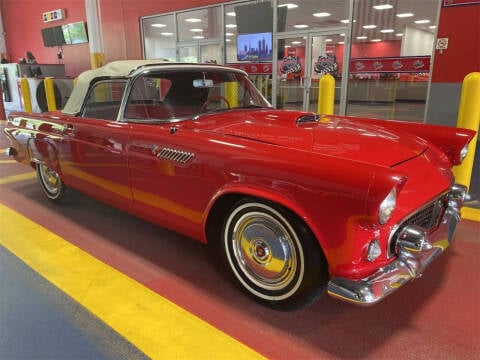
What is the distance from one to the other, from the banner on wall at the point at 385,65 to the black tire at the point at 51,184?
22.8ft

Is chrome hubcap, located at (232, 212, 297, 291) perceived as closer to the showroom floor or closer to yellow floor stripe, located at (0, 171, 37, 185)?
the showroom floor

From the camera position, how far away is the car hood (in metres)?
2.07

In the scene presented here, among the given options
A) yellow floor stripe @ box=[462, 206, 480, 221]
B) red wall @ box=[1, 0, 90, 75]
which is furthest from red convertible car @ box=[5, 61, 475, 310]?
red wall @ box=[1, 0, 90, 75]

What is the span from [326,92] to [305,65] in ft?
15.6

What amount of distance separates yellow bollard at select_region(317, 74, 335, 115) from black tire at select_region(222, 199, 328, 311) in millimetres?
3112

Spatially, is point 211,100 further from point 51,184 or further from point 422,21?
point 422,21

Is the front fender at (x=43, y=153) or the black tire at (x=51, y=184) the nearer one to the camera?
the front fender at (x=43, y=153)

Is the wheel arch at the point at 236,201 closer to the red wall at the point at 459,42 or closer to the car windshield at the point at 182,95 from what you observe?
the car windshield at the point at 182,95

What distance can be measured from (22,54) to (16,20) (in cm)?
147

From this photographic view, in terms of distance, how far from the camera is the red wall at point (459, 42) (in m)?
6.77

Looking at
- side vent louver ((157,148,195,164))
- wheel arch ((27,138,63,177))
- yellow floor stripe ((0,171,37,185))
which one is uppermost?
side vent louver ((157,148,195,164))

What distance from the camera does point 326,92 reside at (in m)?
4.91

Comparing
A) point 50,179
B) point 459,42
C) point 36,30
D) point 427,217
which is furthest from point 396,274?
point 36,30

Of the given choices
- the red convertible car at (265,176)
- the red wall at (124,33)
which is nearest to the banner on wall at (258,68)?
the red wall at (124,33)
